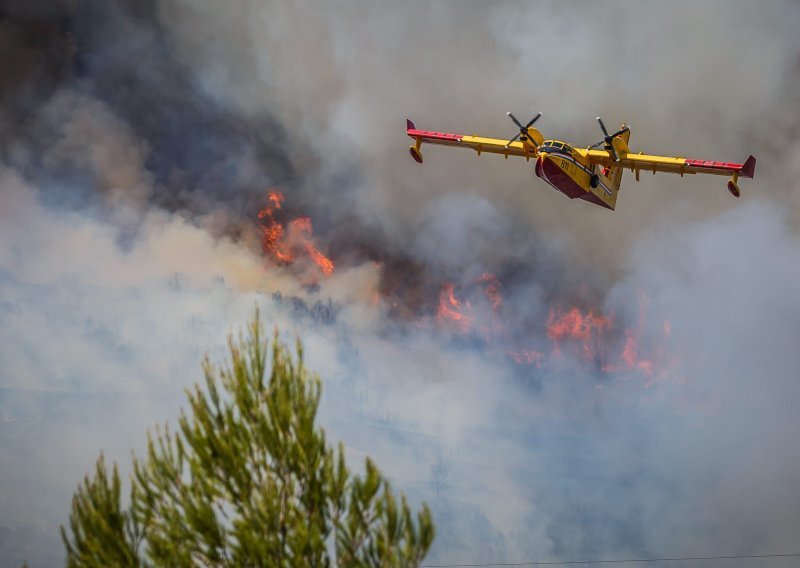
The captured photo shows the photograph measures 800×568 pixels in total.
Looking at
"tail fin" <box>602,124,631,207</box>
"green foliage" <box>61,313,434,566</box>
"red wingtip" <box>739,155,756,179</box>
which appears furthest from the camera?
"tail fin" <box>602,124,631,207</box>

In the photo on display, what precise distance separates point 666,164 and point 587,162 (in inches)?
219

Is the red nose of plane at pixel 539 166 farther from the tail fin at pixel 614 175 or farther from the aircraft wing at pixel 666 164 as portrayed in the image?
the tail fin at pixel 614 175

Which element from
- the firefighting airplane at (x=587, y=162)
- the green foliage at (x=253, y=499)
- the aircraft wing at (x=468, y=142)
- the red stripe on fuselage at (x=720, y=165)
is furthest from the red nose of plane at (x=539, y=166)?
the green foliage at (x=253, y=499)

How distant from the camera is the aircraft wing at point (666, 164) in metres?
58.7

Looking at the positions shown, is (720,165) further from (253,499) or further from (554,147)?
(253,499)

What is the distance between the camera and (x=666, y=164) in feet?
200

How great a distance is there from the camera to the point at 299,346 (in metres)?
24.5

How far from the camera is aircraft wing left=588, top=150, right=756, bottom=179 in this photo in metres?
58.7

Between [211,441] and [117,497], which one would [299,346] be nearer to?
[211,441]

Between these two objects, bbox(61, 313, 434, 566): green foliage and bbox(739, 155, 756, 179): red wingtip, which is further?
bbox(739, 155, 756, 179): red wingtip

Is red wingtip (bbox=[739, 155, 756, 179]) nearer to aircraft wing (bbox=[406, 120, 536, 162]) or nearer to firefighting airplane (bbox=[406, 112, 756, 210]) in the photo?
firefighting airplane (bbox=[406, 112, 756, 210])

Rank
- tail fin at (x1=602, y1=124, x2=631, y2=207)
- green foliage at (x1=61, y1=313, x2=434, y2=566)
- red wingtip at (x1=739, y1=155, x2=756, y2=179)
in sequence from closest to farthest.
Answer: green foliage at (x1=61, y1=313, x2=434, y2=566) < red wingtip at (x1=739, y1=155, x2=756, y2=179) < tail fin at (x1=602, y1=124, x2=631, y2=207)

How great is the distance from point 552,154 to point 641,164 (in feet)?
30.3

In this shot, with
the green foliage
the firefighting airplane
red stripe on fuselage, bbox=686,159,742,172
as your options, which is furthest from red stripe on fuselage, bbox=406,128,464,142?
the green foliage
